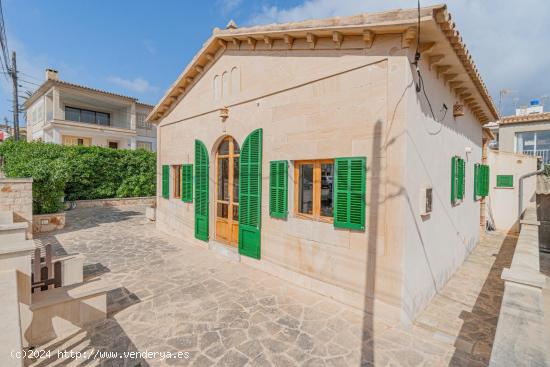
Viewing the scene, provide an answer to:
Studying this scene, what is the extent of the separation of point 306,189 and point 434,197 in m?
2.58

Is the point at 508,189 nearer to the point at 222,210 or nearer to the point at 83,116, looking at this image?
the point at 222,210

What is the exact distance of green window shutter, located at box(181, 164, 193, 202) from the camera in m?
8.89

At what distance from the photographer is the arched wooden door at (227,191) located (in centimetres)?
735

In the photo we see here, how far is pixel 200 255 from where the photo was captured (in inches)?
299

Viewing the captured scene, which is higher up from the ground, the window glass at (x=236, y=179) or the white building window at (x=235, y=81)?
the white building window at (x=235, y=81)

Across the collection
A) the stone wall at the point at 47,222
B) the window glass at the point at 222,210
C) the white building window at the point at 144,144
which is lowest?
the stone wall at the point at 47,222

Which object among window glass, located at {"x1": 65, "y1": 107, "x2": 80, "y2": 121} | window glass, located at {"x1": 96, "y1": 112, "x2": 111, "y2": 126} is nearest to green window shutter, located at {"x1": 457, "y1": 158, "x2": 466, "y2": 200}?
window glass, located at {"x1": 65, "y1": 107, "x2": 80, "y2": 121}

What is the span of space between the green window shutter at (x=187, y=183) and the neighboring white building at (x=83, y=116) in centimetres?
1490

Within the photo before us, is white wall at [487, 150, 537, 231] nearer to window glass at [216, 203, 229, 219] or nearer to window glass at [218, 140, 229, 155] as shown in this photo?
window glass at [218, 140, 229, 155]

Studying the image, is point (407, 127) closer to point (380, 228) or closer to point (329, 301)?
point (380, 228)

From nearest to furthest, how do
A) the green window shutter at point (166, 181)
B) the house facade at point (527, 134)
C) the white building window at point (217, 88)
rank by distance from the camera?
the white building window at point (217, 88)
the green window shutter at point (166, 181)
the house facade at point (527, 134)

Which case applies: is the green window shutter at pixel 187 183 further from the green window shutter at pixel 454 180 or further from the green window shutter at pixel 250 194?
the green window shutter at pixel 454 180

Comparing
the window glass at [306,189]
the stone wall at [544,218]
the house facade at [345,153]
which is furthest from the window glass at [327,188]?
the stone wall at [544,218]

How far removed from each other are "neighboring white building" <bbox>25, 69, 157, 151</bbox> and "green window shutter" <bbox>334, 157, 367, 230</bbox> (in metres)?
20.9
